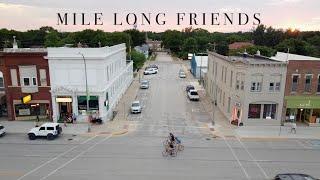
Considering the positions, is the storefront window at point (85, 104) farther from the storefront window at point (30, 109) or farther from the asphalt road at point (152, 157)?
the asphalt road at point (152, 157)

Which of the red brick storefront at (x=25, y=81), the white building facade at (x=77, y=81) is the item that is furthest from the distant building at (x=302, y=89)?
→ the red brick storefront at (x=25, y=81)

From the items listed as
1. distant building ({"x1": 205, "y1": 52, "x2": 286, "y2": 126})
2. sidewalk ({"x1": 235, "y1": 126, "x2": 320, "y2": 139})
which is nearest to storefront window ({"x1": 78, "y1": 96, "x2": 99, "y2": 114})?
distant building ({"x1": 205, "y1": 52, "x2": 286, "y2": 126})

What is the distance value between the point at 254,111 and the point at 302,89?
19.6 feet

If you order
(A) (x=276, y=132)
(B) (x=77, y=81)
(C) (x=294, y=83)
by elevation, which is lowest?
(A) (x=276, y=132)

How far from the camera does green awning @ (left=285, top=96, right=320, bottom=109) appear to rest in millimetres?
36219

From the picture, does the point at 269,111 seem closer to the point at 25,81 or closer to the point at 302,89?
the point at 302,89

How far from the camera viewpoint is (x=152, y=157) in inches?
1054

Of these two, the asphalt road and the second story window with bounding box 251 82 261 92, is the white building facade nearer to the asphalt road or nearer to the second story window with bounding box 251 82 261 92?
the asphalt road

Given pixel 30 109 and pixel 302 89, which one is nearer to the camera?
pixel 302 89

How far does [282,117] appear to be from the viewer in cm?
3662

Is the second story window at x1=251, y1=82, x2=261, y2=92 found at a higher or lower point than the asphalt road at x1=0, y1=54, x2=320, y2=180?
higher

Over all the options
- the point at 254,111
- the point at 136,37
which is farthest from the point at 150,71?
the point at 136,37

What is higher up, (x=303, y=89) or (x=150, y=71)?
(x=303, y=89)

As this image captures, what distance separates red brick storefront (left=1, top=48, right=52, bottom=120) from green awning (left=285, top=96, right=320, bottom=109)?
28385mm
